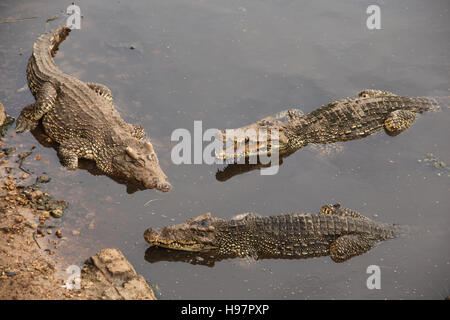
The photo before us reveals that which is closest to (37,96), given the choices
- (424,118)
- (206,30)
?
(206,30)

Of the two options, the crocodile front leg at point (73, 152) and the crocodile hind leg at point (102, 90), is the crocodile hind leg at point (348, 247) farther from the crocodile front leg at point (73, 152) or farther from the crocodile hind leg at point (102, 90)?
the crocodile hind leg at point (102, 90)

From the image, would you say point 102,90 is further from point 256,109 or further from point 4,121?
→ point 256,109

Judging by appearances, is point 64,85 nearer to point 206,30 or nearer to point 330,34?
point 206,30

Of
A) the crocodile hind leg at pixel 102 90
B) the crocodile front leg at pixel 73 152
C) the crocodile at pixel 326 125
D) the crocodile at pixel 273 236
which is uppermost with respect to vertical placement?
the crocodile hind leg at pixel 102 90

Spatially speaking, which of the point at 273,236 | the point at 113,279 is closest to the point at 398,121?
the point at 273,236
